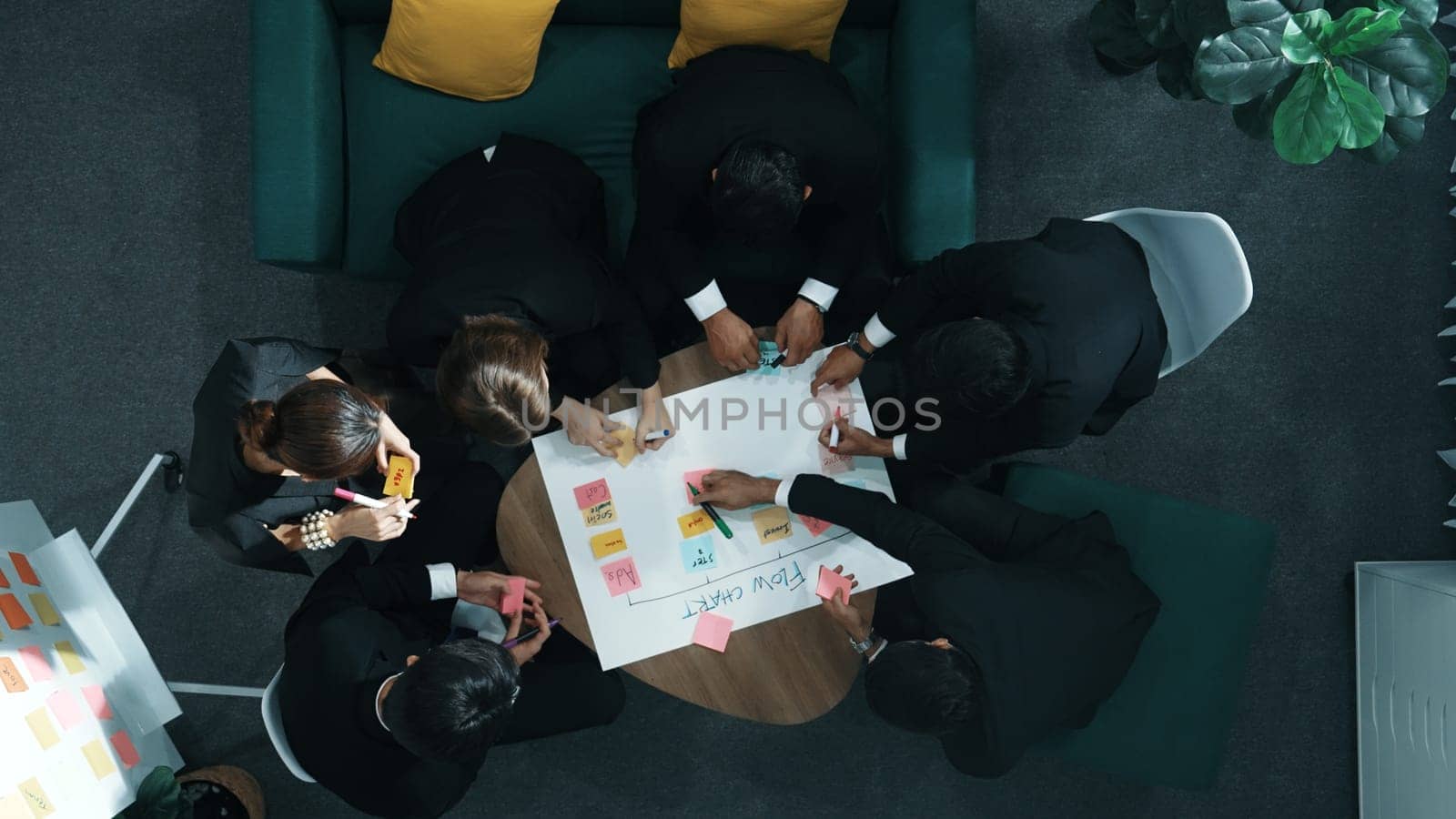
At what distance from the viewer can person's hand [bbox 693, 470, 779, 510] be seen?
88.7 inches

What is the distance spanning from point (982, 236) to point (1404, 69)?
130 centimetres

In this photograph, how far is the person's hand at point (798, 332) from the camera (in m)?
2.38

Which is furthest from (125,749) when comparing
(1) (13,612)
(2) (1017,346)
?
(2) (1017,346)

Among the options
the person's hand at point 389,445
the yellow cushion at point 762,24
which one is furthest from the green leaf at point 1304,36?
the person's hand at point 389,445

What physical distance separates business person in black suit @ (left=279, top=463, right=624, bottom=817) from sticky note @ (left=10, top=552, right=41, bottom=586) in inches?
26.1

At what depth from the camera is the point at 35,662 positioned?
2.13 m

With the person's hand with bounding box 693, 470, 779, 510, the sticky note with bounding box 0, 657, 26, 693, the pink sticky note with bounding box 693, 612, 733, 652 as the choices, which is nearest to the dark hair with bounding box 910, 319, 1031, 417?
the person's hand with bounding box 693, 470, 779, 510

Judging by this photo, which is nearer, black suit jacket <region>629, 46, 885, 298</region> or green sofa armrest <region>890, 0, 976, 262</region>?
black suit jacket <region>629, 46, 885, 298</region>

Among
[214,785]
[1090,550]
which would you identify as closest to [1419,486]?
[1090,550]

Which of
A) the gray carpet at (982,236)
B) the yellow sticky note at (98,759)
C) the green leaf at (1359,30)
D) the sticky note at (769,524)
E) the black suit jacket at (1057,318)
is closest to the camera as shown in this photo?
the green leaf at (1359,30)

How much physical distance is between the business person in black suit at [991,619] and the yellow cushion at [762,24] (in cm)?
120

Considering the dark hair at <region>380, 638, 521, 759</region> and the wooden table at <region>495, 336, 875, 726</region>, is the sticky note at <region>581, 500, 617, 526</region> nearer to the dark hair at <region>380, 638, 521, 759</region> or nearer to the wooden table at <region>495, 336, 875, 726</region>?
the wooden table at <region>495, 336, 875, 726</region>

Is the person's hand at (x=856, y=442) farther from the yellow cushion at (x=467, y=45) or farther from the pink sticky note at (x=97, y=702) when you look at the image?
the pink sticky note at (x=97, y=702)

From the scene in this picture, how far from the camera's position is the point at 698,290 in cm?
245
